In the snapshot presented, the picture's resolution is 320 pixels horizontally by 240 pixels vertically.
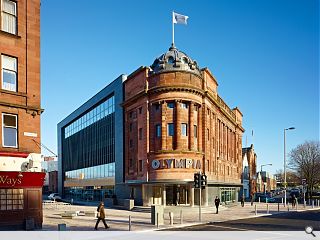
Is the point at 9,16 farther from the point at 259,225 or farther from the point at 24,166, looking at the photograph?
the point at 259,225

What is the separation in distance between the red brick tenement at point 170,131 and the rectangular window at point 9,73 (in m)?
19.7

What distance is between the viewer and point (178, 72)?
38.8m

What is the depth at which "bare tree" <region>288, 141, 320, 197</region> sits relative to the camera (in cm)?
7100

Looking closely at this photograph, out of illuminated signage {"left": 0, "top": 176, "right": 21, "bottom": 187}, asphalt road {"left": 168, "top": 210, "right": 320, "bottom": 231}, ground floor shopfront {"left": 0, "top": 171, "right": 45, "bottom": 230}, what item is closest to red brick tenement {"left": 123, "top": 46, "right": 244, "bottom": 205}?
asphalt road {"left": 168, "top": 210, "right": 320, "bottom": 231}

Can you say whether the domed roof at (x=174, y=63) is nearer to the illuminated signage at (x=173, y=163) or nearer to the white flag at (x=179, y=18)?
the white flag at (x=179, y=18)

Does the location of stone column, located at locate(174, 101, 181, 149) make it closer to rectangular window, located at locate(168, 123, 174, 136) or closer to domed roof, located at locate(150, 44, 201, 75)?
rectangular window, located at locate(168, 123, 174, 136)

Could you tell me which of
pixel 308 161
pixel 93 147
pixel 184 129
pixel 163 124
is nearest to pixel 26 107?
pixel 163 124

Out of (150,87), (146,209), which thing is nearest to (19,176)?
(146,209)

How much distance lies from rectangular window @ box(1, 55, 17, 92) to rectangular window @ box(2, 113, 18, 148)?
→ 1649 mm

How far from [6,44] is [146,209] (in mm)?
22776

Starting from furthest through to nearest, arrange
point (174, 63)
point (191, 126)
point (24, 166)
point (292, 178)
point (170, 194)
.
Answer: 1. point (292, 178)
2. point (174, 63)
3. point (170, 194)
4. point (191, 126)
5. point (24, 166)

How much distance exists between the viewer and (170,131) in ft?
127

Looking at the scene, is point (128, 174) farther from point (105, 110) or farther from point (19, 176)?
point (19, 176)

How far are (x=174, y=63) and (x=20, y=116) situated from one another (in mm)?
22412
